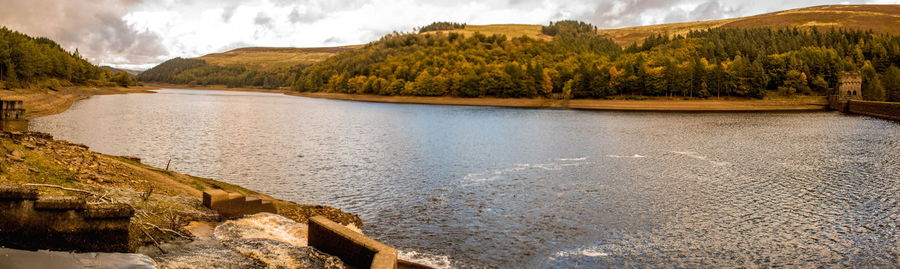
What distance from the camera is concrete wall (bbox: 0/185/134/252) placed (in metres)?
10.6

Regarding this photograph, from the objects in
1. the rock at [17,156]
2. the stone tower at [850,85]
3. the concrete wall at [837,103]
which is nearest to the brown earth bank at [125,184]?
the rock at [17,156]

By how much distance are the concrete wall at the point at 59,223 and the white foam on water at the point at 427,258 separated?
755 cm

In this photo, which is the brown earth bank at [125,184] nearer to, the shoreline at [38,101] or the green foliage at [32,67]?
the shoreline at [38,101]

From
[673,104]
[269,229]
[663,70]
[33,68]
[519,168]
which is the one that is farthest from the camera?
[663,70]

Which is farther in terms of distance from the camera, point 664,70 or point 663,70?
point 663,70

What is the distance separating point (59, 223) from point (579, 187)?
74.3 feet

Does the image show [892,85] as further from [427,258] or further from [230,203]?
[230,203]

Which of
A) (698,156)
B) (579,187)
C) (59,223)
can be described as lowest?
(579,187)

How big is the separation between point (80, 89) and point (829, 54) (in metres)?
173

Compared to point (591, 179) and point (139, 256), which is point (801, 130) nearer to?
point (591, 179)

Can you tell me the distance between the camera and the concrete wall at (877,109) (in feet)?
266

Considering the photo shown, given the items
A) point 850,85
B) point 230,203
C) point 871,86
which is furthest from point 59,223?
point 871,86

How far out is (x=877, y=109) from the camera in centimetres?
8838

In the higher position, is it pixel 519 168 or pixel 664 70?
pixel 664 70
